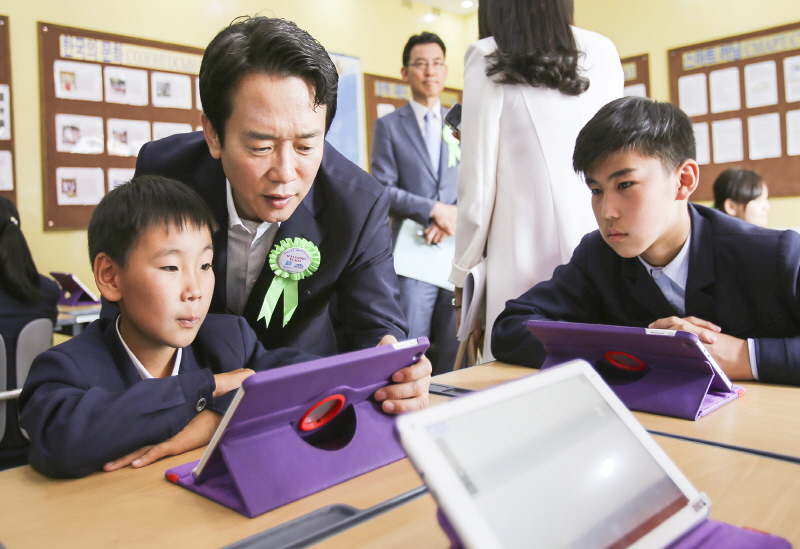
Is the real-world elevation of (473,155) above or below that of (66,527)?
above

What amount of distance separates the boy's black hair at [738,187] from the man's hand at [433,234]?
1604 millimetres

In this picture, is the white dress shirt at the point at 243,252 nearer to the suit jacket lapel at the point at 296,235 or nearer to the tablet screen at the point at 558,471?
the suit jacket lapel at the point at 296,235

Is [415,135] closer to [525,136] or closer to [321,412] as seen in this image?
[525,136]

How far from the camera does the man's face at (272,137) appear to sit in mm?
1162

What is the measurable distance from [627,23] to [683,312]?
369 cm

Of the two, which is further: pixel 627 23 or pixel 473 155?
pixel 627 23

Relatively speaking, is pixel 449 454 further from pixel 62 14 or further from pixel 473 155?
pixel 62 14

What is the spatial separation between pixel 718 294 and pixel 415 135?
2.02 meters

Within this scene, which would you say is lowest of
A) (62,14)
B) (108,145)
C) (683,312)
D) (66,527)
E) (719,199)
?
(66,527)

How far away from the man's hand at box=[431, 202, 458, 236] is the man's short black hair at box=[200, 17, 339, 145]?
162 centimetres

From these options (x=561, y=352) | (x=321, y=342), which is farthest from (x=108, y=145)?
(x=561, y=352)

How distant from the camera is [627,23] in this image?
4.39m

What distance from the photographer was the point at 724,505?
652 millimetres

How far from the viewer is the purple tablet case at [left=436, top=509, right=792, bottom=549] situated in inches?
21.9
